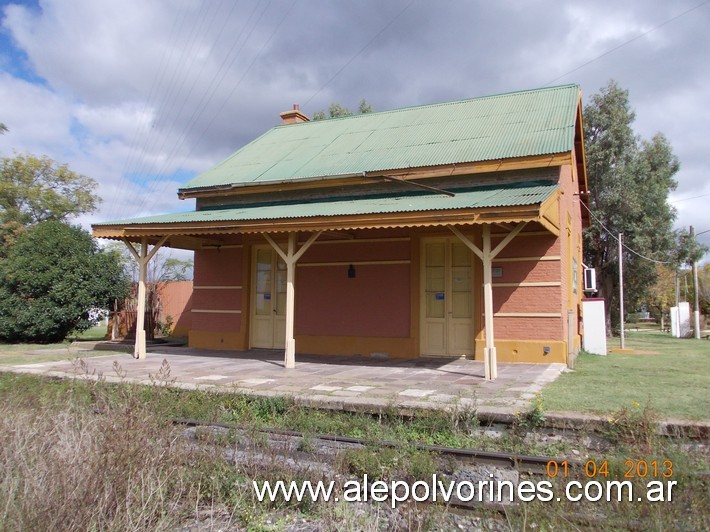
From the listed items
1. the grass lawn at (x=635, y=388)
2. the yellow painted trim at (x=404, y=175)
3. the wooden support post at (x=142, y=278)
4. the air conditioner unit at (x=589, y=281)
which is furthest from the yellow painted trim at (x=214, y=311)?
the air conditioner unit at (x=589, y=281)

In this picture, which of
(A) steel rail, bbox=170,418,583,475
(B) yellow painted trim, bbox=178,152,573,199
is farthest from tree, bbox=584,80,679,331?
(A) steel rail, bbox=170,418,583,475

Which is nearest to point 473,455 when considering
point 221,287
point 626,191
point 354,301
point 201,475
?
point 201,475

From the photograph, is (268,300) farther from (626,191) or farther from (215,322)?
(626,191)

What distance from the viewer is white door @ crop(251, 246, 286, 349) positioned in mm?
13031

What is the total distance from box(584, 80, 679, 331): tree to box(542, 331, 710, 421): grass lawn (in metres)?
14.1

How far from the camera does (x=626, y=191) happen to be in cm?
2383

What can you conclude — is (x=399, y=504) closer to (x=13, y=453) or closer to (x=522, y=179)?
(x=13, y=453)

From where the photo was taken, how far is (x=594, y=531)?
3.46 metres

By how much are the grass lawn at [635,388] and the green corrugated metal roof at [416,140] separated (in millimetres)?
4263

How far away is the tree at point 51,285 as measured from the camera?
1525 cm

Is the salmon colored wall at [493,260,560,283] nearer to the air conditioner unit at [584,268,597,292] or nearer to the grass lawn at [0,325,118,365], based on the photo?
the air conditioner unit at [584,268,597,292]

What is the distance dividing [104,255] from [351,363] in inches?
393

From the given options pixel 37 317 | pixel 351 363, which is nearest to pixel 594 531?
pixel 351 363

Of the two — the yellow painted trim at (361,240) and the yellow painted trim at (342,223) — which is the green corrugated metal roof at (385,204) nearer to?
the yellow painted trim at (342,223)
